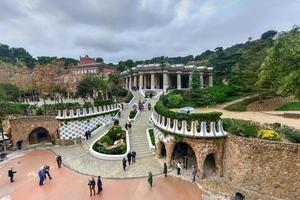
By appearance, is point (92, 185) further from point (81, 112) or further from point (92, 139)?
point (81, 112)

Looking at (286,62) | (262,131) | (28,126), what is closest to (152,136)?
(262,131)

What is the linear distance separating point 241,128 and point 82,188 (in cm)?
1212

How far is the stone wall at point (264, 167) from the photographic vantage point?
1298cm

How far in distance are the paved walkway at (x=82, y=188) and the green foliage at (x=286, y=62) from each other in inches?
347

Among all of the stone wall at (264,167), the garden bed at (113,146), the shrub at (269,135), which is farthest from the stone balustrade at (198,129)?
the garden bed at (113,146)

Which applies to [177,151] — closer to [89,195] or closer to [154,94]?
[89,195]

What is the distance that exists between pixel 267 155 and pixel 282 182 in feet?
5.77

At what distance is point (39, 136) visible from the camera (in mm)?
30500

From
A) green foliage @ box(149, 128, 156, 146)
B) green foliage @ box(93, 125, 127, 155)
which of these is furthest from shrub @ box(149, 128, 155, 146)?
green foliage @ box(93, 125, 127, 155)

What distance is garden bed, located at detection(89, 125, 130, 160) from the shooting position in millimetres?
20602

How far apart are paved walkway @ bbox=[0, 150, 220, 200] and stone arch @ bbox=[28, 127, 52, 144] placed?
1017 centimetres

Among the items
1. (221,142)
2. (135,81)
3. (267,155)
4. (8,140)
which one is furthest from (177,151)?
(135,81)

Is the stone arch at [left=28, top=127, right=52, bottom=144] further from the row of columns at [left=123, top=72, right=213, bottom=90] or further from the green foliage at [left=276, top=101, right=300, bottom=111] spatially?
the green foliage at [left=276, top=101, right=300, bottom=111]

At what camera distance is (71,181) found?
17.0 metres
